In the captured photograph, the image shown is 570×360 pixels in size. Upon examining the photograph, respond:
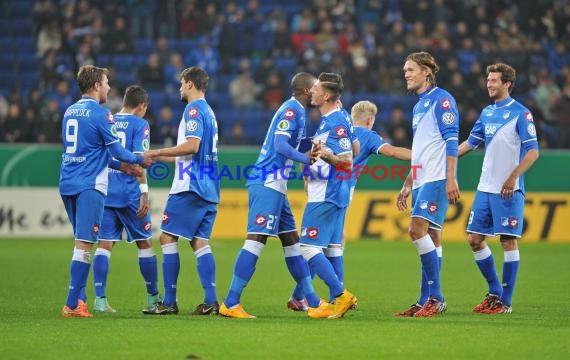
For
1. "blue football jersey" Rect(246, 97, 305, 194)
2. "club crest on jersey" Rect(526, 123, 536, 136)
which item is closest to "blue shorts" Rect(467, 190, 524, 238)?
"club crest on jersey" Rect(526, 123, 536, 136)

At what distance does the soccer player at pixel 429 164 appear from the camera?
980 centimetres

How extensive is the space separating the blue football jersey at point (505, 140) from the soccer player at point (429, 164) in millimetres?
688

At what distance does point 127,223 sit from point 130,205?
0.61 feet

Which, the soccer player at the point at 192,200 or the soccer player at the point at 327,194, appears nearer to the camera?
the soccer player at the point at 327,194

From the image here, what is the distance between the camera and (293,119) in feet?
31.2

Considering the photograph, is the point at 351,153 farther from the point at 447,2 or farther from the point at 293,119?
the point at 447,2

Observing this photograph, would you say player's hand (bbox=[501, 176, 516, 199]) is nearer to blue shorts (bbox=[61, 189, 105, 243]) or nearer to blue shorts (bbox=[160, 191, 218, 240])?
blue shorts (bbox=[160, 191, 218, 240])

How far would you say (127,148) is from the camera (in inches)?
407

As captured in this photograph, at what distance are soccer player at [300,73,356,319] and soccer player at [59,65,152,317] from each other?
5.17 ft

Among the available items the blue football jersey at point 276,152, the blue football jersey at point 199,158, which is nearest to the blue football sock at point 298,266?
the blue football jersey at point 276,152

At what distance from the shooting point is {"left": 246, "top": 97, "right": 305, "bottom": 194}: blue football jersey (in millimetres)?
9500

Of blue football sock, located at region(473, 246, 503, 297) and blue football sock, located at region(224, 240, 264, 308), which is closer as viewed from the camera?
blue football sock, located at region(224, 240, 264, 308)

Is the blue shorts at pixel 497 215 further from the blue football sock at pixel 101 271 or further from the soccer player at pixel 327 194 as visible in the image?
the blue football sock at pixel 101 271

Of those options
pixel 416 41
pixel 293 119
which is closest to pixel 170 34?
pixel 416 41
